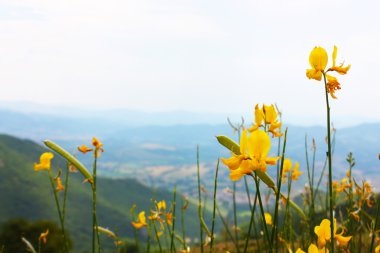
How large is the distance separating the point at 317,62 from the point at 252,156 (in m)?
0.61

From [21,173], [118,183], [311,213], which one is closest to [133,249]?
[311,213]

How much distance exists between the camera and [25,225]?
1558 inches

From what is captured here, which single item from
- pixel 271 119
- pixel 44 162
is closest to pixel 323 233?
pixel 271 119

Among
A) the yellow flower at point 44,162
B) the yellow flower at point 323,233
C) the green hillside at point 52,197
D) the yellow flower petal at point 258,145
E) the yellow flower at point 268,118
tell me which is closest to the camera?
the yellow flower petal at point 258,145

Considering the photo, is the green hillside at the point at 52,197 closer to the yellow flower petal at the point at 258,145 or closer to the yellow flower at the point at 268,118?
the yellow flower at the point at 268,118

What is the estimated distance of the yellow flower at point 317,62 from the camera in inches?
72.1

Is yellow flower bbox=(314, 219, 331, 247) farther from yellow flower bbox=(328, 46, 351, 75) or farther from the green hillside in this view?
the green hillside

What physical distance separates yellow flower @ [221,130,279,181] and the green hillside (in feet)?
370

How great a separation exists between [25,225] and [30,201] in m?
101

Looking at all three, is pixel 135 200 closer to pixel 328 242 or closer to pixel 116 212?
pixel 116 212

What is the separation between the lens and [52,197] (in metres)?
140

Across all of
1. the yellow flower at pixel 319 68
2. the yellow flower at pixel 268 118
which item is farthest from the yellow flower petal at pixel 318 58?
the yellow flower at pixel 268 118

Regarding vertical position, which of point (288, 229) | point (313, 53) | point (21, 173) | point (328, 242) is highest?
point (313, 53)

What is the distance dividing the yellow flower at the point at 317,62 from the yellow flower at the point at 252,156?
1.67 feet
